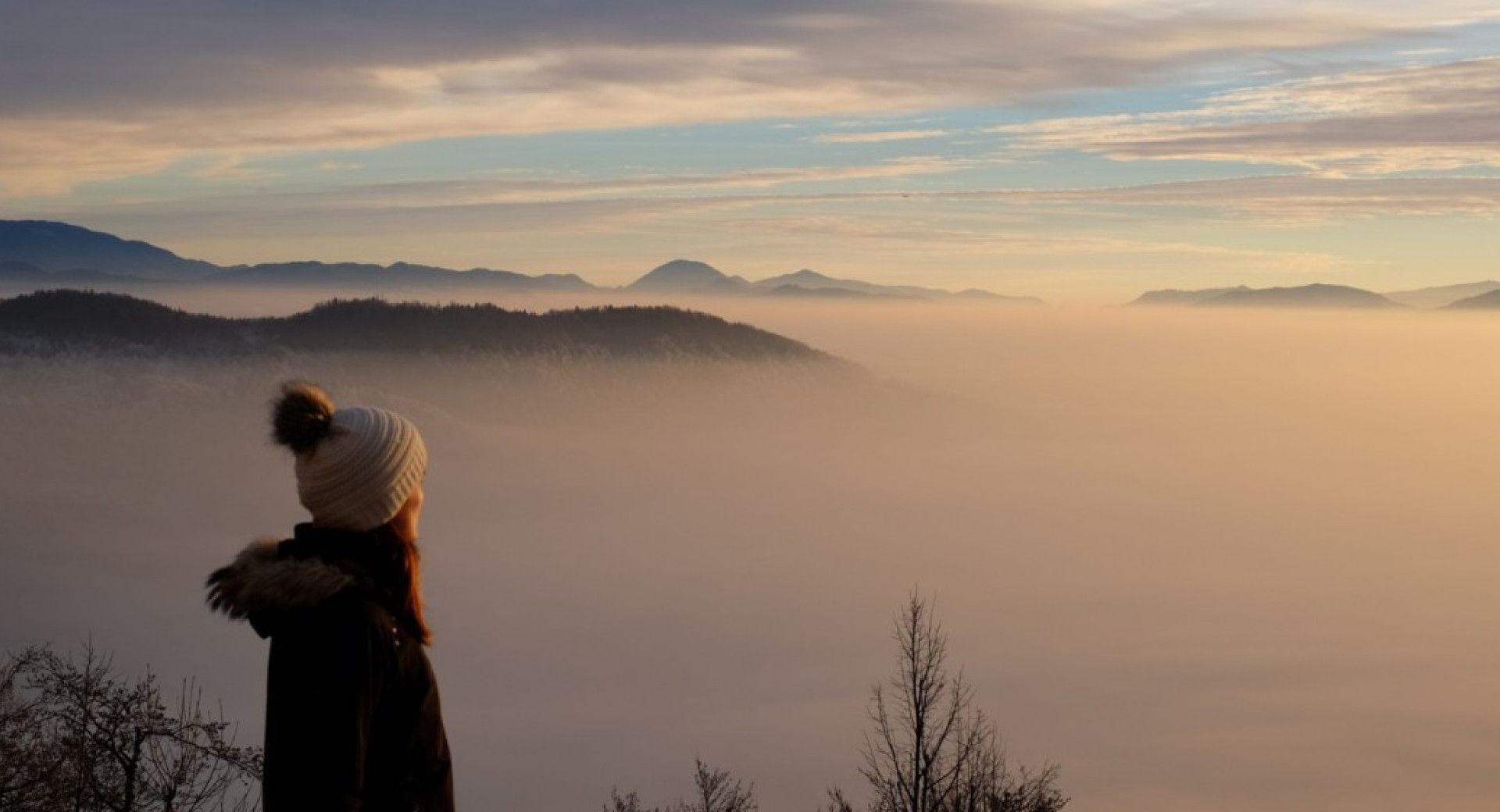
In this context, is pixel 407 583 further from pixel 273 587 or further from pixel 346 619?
pixel 273 587

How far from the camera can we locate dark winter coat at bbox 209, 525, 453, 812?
13.1ft

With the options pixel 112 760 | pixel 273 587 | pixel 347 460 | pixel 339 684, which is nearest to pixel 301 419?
pixel 347 460

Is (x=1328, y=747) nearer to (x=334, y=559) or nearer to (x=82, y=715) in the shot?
(x=82, y=715)

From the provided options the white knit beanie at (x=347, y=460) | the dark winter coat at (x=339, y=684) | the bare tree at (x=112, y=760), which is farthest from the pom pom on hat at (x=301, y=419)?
the bare tree at (x=112, y=760)

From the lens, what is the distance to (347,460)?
4301 mm

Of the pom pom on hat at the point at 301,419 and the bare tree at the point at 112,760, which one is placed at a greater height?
the bare tree at the point at 112,760

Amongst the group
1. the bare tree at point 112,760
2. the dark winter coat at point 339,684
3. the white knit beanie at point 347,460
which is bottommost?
the dark winter coat at point 339,684

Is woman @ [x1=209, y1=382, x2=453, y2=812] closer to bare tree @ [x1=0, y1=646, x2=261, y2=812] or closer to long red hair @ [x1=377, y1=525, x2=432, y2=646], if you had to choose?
long red hair @ [x1=377, y1=525, x2=432, y2=646]

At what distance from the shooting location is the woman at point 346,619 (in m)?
4.01

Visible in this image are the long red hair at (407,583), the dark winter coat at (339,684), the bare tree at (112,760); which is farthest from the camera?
the bare tree at (112,760)

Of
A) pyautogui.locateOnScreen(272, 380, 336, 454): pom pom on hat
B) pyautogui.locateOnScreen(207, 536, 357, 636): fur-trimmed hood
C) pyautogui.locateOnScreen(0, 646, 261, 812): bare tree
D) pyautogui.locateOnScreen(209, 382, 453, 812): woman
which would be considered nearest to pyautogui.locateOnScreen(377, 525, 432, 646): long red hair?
pyautogui.locateOnScreen(209, 382, 453, 812): woman

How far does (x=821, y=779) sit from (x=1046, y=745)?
34743 mm

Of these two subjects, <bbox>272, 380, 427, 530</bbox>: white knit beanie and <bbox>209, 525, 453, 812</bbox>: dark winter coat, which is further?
<bbox>272, 380, 427, 530</bbox>: white knit beanie

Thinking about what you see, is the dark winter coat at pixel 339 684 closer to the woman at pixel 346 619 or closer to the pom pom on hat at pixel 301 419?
the woman at pixel 346 619
